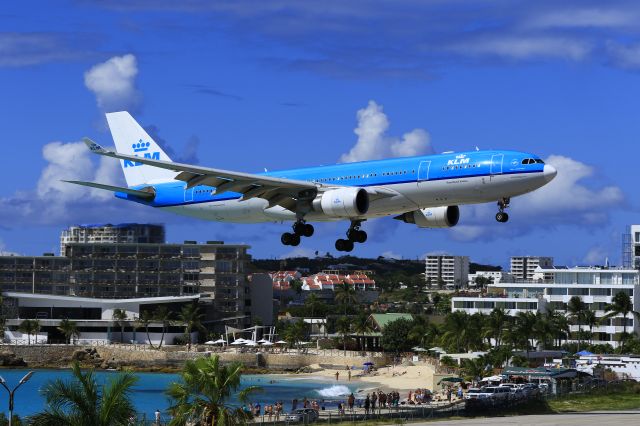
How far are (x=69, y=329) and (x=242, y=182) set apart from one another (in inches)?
4757

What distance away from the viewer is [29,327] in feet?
603

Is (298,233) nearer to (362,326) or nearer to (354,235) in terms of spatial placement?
(354,235)

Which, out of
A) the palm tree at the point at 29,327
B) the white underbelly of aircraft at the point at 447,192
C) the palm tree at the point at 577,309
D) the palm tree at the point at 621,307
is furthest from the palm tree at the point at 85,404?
the palm tree at the point at 29,327

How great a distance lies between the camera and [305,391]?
13888 centimetres

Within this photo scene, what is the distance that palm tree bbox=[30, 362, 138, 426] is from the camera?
111ft

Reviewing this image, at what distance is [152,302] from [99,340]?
11.2 m

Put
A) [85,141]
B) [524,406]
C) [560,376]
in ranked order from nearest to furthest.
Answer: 1. [85,141]
2. [524,406]
3. [560,376]

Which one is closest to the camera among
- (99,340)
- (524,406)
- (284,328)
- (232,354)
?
(524,406)

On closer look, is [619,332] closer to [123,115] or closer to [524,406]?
[524,406]

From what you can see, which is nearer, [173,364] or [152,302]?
[173,364]

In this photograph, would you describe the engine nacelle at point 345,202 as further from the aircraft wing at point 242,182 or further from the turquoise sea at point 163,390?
the turquoise sea at point 163,390

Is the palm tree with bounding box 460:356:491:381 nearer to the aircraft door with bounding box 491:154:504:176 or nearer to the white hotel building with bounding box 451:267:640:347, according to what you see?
the white hotel building with bounding box 451:267:640:347

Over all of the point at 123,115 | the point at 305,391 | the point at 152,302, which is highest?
the point at 123,115

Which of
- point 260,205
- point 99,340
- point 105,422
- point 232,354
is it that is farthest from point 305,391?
point 105,422
